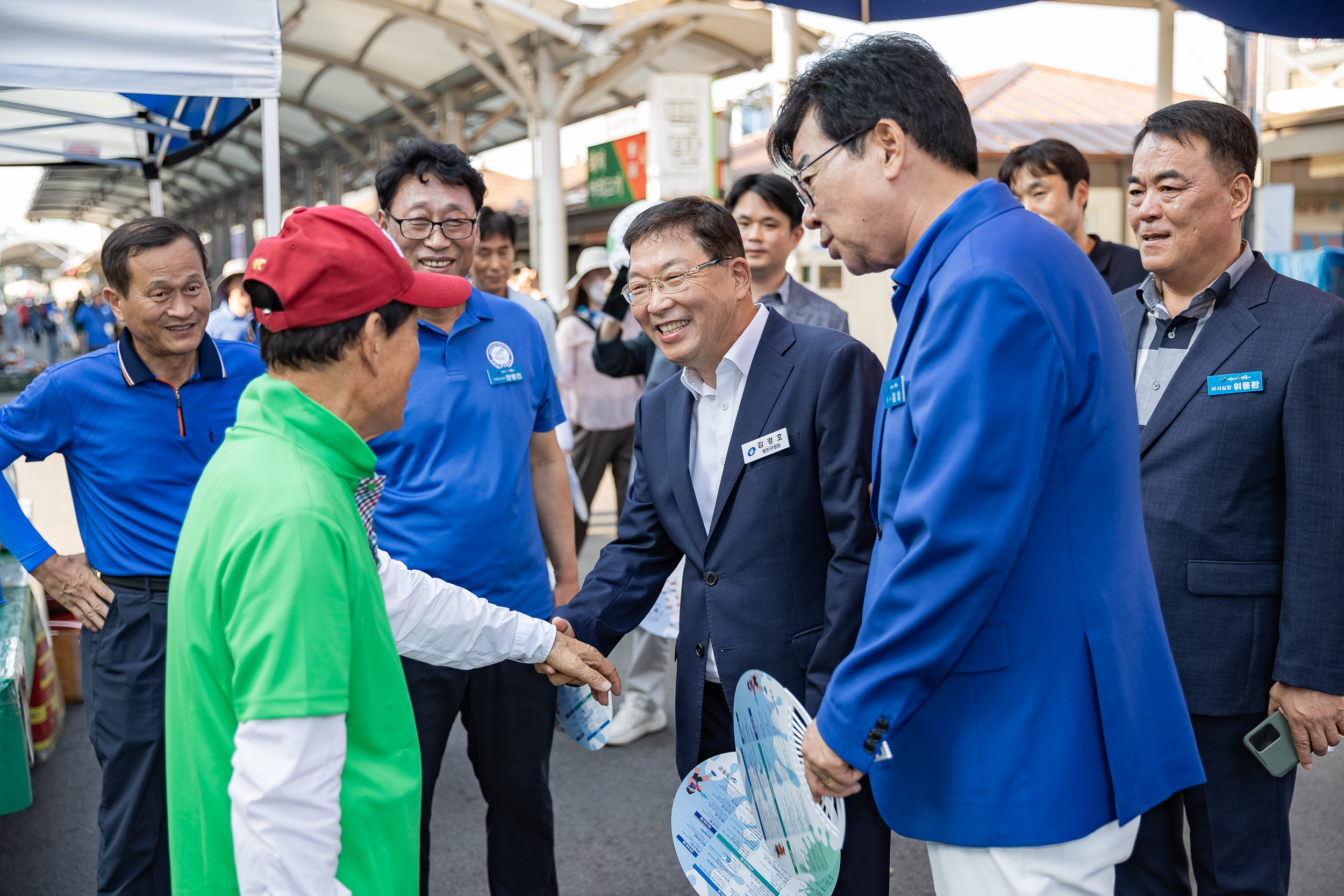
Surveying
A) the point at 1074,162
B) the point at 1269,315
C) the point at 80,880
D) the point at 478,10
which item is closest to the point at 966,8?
the point at 1074,162

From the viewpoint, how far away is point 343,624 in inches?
Answer: 54.4

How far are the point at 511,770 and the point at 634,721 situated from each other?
194 cm

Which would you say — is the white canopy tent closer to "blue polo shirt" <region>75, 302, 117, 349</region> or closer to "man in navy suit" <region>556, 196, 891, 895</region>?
"man in navy suit" <region>556, 196, 891, 895</region>

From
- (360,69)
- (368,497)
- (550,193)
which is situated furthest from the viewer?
(360,69)

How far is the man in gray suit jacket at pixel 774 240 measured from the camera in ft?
13.2

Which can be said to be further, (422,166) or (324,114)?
(324,114)

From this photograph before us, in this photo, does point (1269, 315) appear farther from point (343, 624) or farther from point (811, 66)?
point (343, 624)

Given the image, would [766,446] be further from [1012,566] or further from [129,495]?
[129,495]

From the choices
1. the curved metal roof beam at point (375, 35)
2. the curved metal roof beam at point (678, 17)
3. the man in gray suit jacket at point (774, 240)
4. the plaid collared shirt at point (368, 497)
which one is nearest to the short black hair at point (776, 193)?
the man in gray suit jacket at point (774, 240)

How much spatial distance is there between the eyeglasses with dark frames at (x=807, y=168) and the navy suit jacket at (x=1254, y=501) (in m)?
0.85

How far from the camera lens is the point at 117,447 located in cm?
284

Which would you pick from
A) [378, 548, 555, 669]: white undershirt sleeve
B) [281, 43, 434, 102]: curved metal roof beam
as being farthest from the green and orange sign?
[378, 548, 555, 669]: white undershirt sleeve

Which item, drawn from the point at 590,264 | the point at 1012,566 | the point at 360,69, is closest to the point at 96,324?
the point at 360,69

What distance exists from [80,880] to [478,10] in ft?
45.1
